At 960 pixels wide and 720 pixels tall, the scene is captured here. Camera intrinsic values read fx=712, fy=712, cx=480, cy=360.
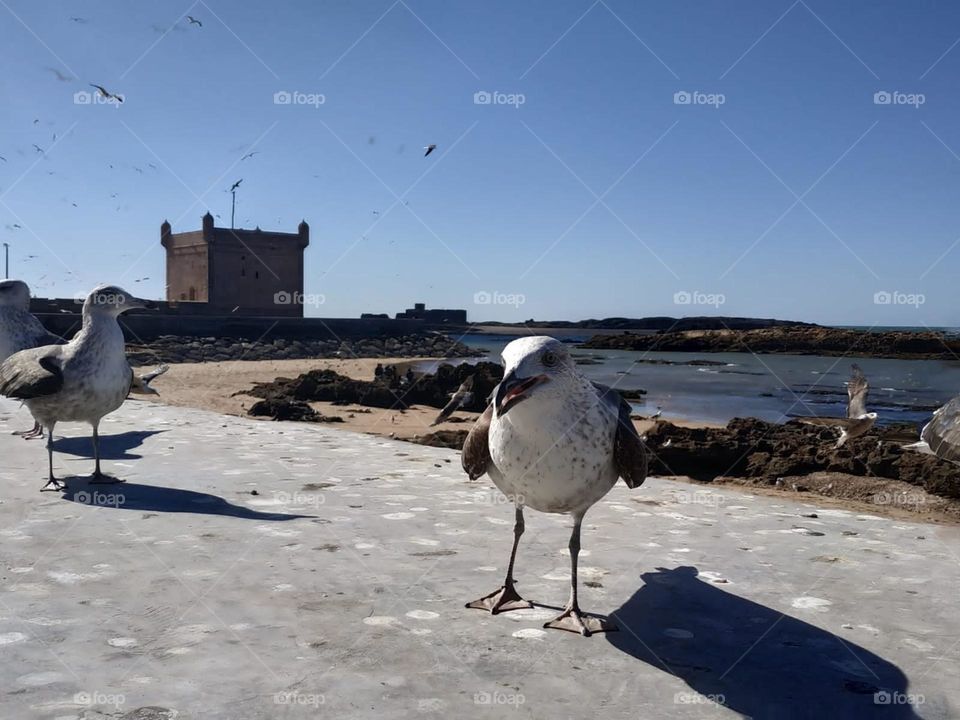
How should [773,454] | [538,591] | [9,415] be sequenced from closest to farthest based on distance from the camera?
[538,591] → [773,454] → [9,415]

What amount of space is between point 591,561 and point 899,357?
62.2 metres

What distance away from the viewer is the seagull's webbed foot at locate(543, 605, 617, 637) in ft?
12.0

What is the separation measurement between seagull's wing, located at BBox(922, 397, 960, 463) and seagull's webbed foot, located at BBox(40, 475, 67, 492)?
280 inches

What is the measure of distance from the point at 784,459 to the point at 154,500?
24.5 feet

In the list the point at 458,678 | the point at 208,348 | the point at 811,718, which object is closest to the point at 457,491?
the point at 458,678

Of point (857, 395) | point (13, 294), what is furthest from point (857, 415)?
point (13, 294)

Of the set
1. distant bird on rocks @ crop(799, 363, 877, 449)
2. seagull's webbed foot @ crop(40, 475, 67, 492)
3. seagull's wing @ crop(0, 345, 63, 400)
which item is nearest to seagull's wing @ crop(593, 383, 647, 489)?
seagull's webbed foot @ crop(40, 475, 67, 492)

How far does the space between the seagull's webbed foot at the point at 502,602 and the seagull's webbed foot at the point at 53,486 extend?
4.28 meters

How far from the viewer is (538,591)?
168 inches

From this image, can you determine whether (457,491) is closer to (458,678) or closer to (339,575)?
(339,575)

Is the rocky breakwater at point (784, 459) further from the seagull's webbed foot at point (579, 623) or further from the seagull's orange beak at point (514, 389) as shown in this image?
the seagull's orange beak at point (514, 389)

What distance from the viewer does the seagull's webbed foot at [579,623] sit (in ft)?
12.0

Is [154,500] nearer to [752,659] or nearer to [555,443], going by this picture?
[555,443]

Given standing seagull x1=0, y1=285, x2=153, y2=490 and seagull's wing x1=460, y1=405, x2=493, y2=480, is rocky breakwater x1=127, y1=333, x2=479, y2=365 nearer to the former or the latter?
standing seagull x1=0, y1=285, x2=153, y2=490
